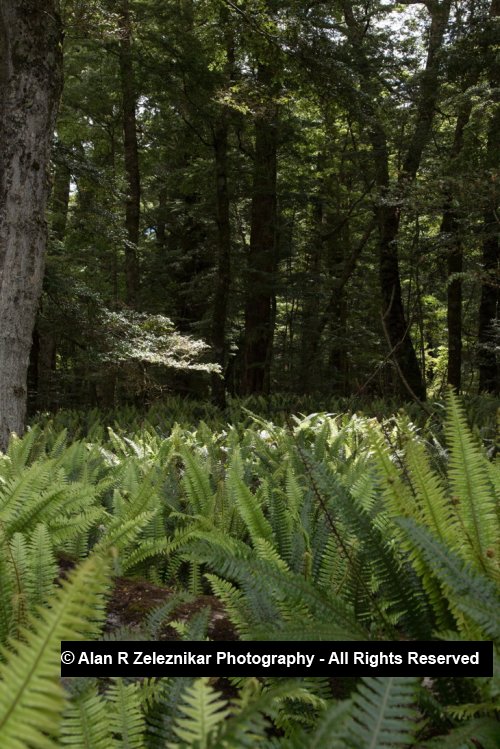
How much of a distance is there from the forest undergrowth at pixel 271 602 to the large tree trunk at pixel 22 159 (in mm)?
3252

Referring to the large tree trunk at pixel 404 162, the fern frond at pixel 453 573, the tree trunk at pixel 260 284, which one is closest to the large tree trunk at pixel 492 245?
the large tree trunk at pixel 404 162

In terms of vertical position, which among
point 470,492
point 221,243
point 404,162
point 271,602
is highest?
point 404,162

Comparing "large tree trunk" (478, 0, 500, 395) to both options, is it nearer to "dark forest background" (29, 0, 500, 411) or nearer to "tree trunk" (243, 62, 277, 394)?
"dark forest background" (29, 0, 500, 411)

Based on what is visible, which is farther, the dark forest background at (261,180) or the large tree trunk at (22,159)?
the dark forest background at (261,180)

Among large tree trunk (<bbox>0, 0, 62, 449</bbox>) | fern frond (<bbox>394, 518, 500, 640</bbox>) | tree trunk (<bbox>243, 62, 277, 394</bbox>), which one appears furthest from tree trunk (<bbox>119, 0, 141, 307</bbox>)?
fern frond (<bbox>394, 518, 500, 640</bbox>)

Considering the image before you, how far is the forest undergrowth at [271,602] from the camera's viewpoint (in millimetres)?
696

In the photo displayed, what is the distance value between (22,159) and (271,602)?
492 cm

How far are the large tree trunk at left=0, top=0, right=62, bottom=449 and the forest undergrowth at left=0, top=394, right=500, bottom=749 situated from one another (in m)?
3.25

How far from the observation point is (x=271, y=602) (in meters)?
1.40

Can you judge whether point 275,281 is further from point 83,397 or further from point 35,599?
point 35,599

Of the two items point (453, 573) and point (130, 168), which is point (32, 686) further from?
point (130, 168)

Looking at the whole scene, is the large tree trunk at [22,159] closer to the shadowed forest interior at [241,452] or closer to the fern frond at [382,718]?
the shadowed forest interior at [241,452]

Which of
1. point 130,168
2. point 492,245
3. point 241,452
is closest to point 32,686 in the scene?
point 241,452

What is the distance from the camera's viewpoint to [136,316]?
836cm
